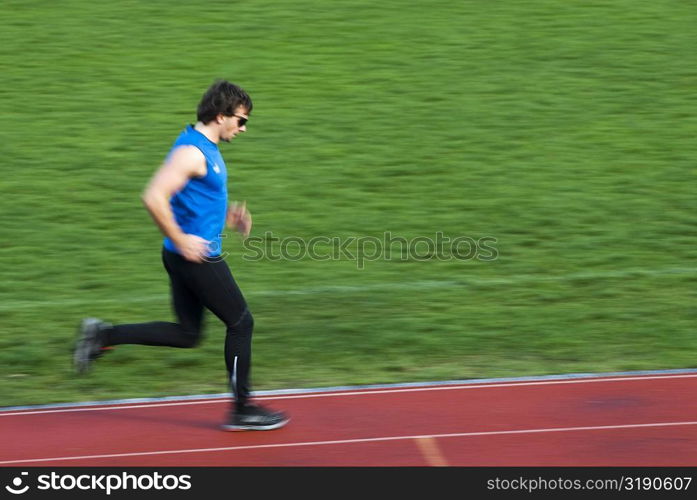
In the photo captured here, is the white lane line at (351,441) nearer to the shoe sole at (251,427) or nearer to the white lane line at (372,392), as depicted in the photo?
the shoe sole at (251,427)

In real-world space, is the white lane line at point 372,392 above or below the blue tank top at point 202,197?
below

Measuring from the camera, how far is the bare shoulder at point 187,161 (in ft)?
18.3

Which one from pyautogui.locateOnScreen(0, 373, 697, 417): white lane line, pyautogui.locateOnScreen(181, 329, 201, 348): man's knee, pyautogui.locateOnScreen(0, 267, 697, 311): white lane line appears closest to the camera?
pyautogui.locateOnScreen(181, 329, 201, 348): man's knee

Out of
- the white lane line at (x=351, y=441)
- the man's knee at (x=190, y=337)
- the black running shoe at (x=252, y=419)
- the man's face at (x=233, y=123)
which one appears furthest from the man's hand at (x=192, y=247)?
the white lane line at (x=351, y=441)

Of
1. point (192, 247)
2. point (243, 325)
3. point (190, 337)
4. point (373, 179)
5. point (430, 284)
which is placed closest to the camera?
point (192, 247)

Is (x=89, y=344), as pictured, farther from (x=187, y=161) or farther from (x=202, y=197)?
(x=187, y=161)

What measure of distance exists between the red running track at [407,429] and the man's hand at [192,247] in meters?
1.01

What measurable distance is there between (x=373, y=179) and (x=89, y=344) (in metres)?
4.72

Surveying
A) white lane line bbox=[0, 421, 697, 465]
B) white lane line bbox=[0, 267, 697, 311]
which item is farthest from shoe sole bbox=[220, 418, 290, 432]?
white lane line bbox=[0, 267, 697, 311]

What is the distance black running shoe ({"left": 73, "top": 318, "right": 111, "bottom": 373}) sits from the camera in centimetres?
650

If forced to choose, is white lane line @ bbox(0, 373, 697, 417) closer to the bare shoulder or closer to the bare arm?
the bare arm


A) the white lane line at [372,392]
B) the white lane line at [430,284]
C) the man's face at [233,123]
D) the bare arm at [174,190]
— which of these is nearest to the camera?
the bare arm at [174,190]

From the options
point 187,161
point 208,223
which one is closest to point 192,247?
point 208,223

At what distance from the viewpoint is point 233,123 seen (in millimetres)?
5766
